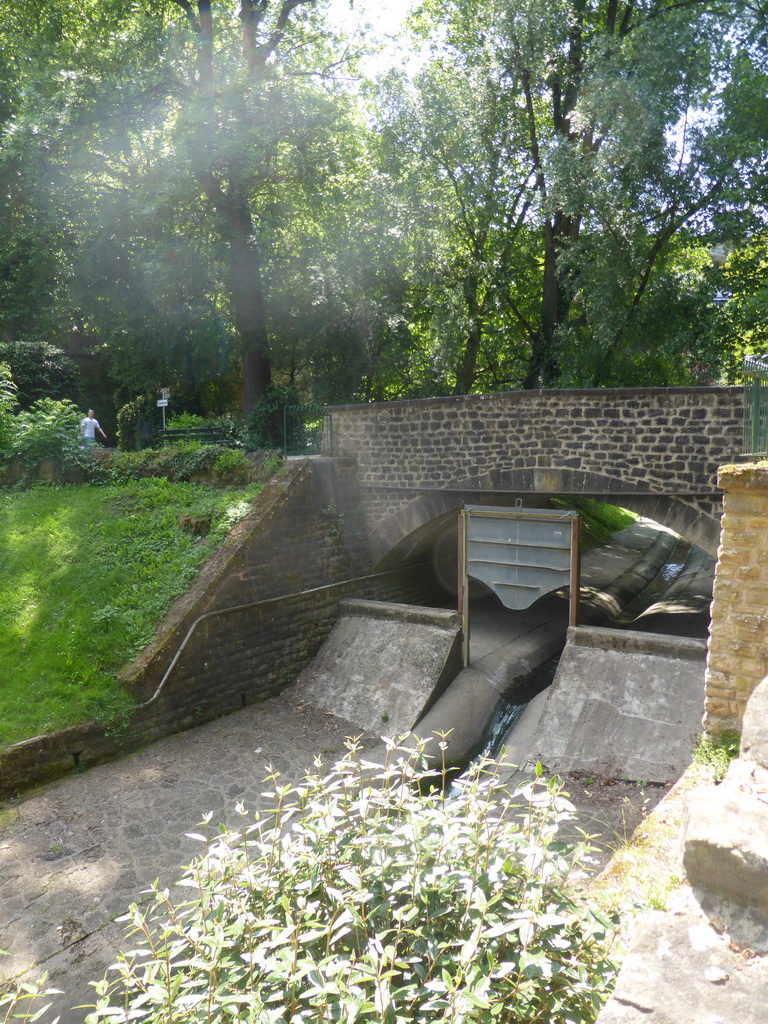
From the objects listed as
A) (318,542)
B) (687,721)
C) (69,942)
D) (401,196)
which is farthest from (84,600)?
(401,196)

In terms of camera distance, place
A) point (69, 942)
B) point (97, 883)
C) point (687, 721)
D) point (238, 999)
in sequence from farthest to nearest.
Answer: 1. point (687, 721)
2. point (97, 883)
3. point (69, 942)
4. point (238, 999)

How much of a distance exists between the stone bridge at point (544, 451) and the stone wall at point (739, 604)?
13.3 feet

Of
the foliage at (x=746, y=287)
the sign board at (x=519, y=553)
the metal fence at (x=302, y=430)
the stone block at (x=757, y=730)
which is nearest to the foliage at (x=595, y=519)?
the foliage at (x=746, y=287)

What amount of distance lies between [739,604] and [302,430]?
34.6 feet

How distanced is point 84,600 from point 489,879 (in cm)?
804

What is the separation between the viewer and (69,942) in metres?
5.53

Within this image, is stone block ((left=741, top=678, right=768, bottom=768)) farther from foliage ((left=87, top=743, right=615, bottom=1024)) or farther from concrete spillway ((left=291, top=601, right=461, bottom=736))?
concrete spillway ((left=291, top=601, right=461, bottom=736))

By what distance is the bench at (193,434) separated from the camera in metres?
15.3

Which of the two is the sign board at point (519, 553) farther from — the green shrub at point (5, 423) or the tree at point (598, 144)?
the green shrub at point (5, 423)

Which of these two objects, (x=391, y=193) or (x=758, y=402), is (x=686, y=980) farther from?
(x=391, y=193)

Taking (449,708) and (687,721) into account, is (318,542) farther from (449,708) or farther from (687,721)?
(687,721)

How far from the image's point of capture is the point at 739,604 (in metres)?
4.97

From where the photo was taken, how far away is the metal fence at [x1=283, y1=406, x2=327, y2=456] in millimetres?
13719

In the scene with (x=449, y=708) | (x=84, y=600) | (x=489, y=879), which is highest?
(x=489, y=879)
